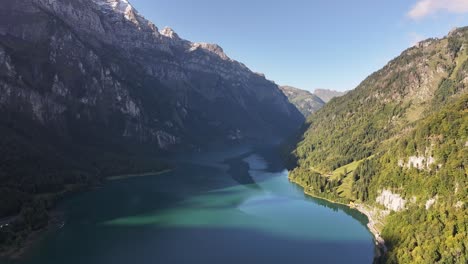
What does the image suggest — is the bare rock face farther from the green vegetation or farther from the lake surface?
the green vegetation

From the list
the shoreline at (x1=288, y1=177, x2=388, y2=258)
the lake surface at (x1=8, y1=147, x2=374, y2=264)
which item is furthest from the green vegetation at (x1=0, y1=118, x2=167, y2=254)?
the shoreline at (x1=288, y1=177, x2=388, y2=258)

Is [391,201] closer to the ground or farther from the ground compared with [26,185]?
closer to the ground

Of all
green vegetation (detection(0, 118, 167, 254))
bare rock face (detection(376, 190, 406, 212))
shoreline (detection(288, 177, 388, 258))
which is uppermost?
green vegetation (detection(0, 118, 167, 254))

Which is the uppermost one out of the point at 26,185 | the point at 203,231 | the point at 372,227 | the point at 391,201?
the point at 26,185

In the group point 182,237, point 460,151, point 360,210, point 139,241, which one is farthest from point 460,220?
point 139,241

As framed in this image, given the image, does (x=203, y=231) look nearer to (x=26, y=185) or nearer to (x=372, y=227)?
(x=372, y=227)

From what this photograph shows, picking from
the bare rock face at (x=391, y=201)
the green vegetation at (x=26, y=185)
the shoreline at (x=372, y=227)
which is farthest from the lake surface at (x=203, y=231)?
the bare rock face at (x=391, y=201)

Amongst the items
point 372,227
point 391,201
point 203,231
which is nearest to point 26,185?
point 203,231

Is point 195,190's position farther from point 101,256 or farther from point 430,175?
point 430,175

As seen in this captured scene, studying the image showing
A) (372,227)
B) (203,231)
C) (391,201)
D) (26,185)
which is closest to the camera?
(203,231)
